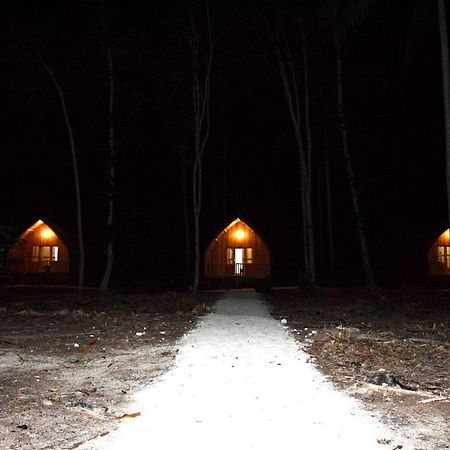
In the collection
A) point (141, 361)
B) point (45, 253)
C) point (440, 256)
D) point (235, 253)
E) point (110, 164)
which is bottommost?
point (141, 361)

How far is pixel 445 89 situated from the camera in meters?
12.5

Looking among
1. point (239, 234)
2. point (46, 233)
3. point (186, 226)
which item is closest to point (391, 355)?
point (239, 234)

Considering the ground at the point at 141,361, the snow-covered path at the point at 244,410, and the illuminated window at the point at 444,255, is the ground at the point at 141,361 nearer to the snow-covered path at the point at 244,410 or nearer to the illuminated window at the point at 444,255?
the snow-covered path at the point at 244,410

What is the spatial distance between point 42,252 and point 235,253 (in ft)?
41.2

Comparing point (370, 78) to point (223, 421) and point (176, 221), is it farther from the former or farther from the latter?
point (223, 421)

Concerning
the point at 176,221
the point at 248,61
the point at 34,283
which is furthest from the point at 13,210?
the point at 248,61

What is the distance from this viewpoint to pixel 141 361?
23.6 ft

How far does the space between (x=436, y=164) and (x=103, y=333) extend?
1088 inches

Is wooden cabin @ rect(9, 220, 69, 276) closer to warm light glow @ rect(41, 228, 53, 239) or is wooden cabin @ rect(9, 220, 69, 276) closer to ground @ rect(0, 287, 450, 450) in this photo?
warm light glow @ rect(41, 228, 53, 239)

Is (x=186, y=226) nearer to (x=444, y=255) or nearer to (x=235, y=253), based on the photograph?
(x=235, y=253)

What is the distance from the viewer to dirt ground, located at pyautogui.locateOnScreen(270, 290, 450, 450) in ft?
15.1

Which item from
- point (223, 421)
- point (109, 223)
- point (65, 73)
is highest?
point (65, 73)

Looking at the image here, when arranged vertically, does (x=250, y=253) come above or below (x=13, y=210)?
below

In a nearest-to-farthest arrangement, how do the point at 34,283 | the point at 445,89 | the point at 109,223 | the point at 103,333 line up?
the point at 103,333
the point at 445,89
the point at 109,223
the point at 34,283
